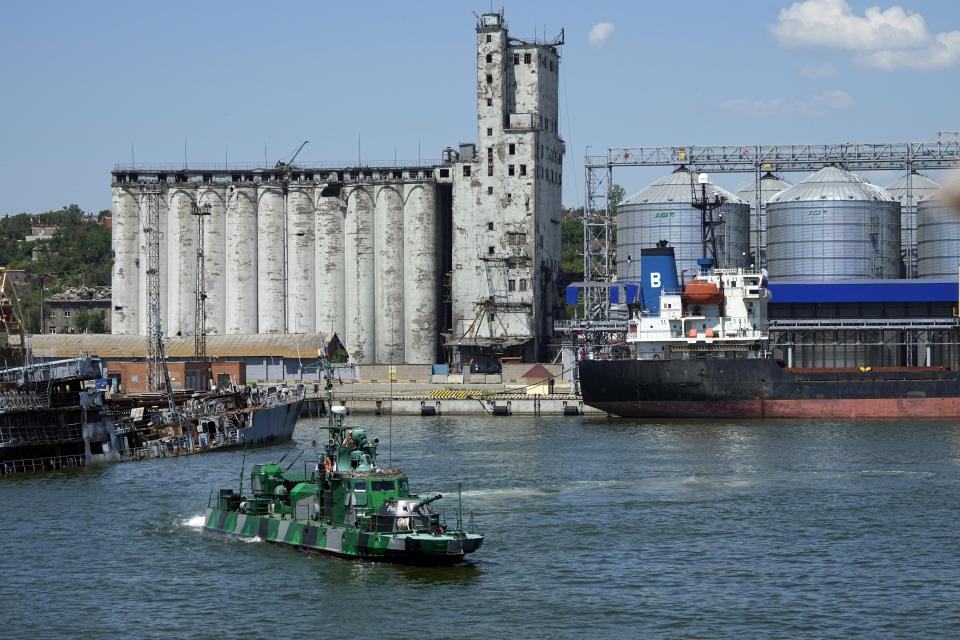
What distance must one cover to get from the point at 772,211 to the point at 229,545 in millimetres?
90518

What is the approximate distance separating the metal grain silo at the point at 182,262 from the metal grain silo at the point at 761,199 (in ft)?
172

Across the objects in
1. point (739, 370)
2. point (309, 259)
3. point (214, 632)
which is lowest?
point (214, 632)

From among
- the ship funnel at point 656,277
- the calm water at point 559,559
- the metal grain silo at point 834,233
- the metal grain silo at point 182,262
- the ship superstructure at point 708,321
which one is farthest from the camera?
the metal grain silo at point 182,262

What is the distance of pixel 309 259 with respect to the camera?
453ft

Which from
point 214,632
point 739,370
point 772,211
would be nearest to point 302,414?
point 739,370

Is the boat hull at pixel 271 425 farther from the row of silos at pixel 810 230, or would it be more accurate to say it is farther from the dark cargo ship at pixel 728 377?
the row of silos at pixel 810 230

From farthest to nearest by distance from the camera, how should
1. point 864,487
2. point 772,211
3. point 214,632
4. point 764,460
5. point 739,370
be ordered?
1. point 772,211
2. point 739,370
3. point 764,460
4. point 864,487
5. point 214,632

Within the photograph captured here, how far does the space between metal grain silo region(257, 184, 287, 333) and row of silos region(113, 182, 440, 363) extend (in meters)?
0.09

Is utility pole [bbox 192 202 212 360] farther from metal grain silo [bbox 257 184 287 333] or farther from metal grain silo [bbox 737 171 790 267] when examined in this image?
metal grain silo [bbox 737 171 790 267]

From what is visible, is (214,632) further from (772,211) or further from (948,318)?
(772,211)

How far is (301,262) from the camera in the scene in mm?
137750

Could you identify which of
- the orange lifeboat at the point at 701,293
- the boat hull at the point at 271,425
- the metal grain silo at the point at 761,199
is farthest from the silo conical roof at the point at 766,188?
the boat hull at the point at 271,425

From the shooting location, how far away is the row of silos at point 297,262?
443 feet

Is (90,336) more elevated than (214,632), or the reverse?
(90,336)
